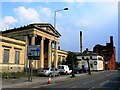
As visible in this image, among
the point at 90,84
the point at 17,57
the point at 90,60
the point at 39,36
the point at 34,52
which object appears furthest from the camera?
the point at 90,60

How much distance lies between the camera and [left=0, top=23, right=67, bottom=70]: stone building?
5956cm

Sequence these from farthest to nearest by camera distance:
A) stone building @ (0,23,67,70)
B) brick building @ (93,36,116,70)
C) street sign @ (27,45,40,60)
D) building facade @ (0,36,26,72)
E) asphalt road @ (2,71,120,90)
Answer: brick building @ (93,36,116,70) < stone building @ (0,23,67,70) < building facade @ (0,36,26,72) < street sign @ (27,45,40,60) < asphalt road @ (2,71,120,90)

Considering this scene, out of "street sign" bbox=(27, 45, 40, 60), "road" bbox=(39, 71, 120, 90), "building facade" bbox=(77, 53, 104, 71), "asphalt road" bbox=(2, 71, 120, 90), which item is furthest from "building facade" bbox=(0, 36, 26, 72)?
"building facade" bbox=(77, 53, 104, 71)

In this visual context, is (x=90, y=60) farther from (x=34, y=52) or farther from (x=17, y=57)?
(x=34, y=52)

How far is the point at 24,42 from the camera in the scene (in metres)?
67.8

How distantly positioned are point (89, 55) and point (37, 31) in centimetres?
5054

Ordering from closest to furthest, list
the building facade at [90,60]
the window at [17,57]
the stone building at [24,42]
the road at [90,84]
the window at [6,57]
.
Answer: the road at [90,84] < the window at [6,57] < the stone building at [24,42] < the window at [17,57] < the building facade at [90,60]

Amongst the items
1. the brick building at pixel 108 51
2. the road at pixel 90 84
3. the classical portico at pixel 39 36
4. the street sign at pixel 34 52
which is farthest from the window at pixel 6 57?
the brick building at pixel 108 51

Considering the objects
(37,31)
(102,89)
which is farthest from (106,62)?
(102,89)

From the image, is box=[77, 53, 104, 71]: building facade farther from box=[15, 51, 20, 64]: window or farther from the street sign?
the street sign

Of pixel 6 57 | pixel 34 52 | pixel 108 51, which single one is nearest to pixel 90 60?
pixel 108 51

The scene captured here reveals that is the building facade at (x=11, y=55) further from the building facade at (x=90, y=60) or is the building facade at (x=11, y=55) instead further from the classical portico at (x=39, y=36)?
the building facade at (x=90, y=60)

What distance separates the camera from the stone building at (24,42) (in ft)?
195

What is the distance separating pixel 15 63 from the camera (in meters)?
63.2
